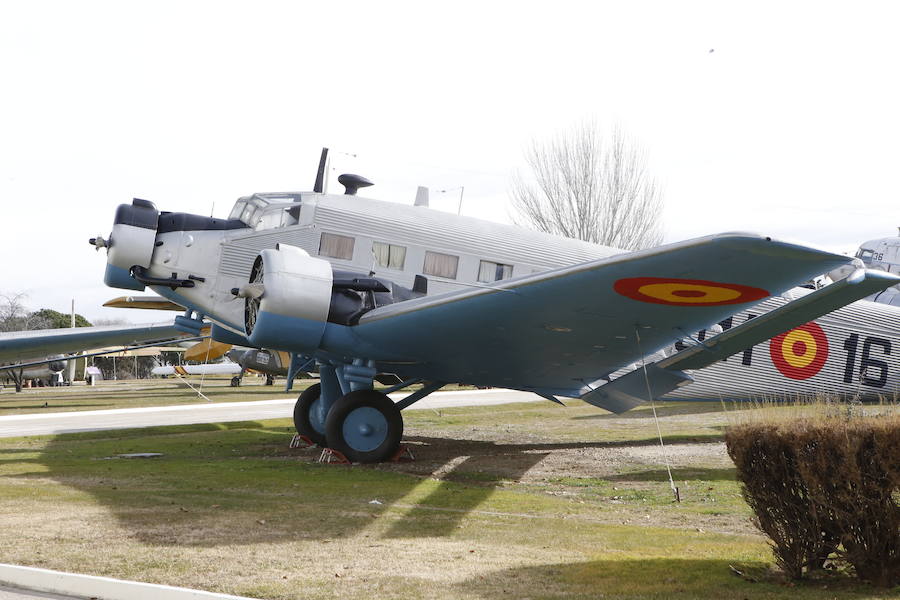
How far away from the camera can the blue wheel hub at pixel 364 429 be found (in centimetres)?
1285

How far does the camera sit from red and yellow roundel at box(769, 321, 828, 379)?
630 inches

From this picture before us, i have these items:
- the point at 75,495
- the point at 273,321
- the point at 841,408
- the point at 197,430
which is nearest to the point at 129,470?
the point at 75,495

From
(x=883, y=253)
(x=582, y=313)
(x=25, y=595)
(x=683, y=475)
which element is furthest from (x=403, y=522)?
(x=883, y=253)

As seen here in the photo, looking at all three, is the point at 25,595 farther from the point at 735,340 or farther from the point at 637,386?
the point at 637,386

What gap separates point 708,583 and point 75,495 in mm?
7612

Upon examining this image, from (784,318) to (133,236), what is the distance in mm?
10020

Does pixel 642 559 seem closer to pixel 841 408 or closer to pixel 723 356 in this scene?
pixel 841 408

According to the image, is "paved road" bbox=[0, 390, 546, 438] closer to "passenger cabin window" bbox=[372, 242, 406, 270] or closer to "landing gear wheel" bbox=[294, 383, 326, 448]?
"landing gear wheel" bbox=[294, 383, 326, 448]

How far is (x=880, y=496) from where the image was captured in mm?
5406

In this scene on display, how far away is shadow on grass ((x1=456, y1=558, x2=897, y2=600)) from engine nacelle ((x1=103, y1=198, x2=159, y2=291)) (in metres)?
9.37

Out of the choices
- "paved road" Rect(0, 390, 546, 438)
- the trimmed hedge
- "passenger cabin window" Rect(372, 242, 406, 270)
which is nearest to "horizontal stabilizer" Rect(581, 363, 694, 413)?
"passenger cabin window" Rect(372, 242, 406, 270)

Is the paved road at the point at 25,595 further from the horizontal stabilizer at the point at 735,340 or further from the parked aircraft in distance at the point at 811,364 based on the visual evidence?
the parked aircraft in distance at the point at 811,364

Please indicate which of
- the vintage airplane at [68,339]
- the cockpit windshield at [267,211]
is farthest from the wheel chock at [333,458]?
the vintage airplane at [68,339]

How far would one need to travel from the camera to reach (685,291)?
9117 mm
